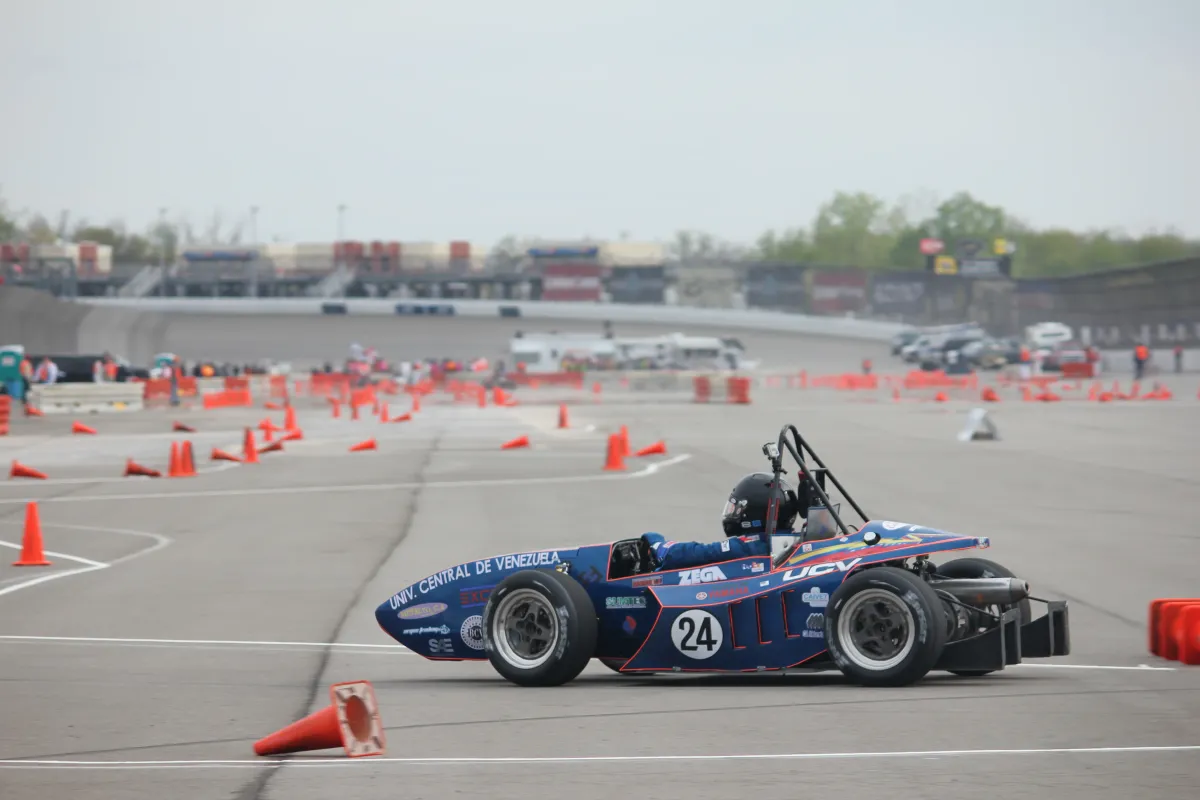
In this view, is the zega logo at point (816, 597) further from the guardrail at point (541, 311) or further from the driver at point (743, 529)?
the guardrail at point (541, 311)

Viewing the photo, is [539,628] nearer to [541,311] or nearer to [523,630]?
[523,630]

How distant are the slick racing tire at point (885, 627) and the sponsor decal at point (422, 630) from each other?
7.57 feet

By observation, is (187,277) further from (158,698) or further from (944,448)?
(158,698)

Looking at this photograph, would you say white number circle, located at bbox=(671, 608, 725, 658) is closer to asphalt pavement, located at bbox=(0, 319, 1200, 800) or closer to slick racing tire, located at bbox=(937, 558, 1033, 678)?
asphalt pavement, located at bbox=(0, 319, 1200, 800)

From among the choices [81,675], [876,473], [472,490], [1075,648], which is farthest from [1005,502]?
[81,675]

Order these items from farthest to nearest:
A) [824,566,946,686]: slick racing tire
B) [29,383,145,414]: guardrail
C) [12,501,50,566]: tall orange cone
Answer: [29,383,145,414]: guardrail, [12,501,50,566]: tall orange cone, [824,566,946,686]: slick racing tire

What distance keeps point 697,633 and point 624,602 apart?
0.46 m

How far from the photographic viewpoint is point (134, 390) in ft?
172

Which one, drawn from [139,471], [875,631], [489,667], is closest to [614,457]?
[139,471]

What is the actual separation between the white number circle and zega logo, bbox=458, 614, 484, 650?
116cm

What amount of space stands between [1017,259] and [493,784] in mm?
177715

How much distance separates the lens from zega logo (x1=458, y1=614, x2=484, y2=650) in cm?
917

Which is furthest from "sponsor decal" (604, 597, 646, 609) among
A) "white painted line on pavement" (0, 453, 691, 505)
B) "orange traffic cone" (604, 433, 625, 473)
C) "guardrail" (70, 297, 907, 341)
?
"guardrail" (70, 297, 907, 341)

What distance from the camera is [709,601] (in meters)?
8.69
